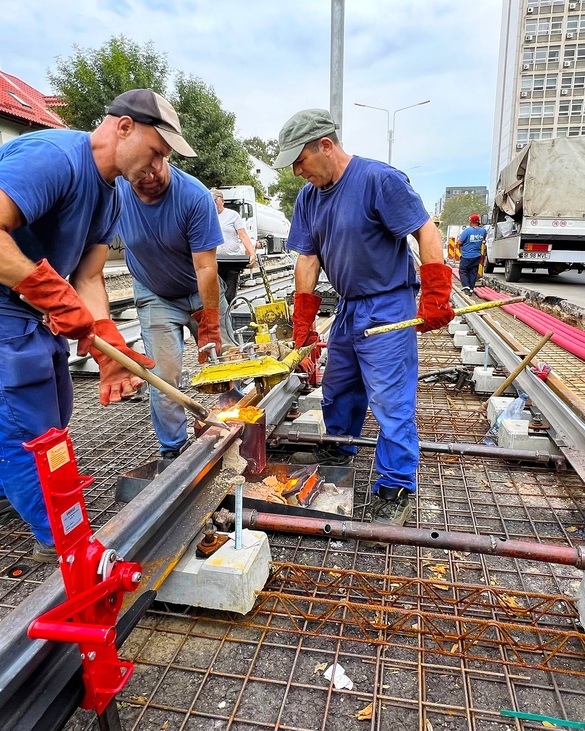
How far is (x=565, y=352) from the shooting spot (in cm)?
536

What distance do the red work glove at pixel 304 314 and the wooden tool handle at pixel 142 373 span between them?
102cm

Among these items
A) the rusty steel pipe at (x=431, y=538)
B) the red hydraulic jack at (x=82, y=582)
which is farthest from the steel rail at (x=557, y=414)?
the red hydraulic jack at (x=82, y=582)

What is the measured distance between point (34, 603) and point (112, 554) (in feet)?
0.95

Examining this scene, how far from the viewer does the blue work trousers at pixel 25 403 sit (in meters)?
2.11

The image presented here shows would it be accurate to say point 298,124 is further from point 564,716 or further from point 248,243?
point 248,243

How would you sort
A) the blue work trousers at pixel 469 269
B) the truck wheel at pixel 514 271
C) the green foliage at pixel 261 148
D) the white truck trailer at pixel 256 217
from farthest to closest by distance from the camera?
the green foliage at pixel 261 148, the white truck trailer at pixel 256 217, the truck wheel at pixel 514 271, the blue work trousers at pixel 469 269

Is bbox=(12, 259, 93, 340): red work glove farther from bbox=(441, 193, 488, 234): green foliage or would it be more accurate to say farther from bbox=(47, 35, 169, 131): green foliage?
bbox=(441, 193, 488, 234): green foliage

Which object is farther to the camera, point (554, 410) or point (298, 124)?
point (554, 410)

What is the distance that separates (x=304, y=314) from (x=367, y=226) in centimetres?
80

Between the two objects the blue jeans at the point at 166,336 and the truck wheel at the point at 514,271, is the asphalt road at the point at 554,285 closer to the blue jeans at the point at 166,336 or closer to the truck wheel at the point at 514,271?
the truck wheel at the point at 514,271

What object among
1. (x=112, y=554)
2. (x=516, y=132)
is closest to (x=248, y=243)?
(x=112, y=554)

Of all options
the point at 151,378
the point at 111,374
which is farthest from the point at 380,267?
the point at 111,374

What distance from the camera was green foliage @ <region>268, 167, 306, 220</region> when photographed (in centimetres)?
4753

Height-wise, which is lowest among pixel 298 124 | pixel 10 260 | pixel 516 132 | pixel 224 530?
pixel 224 530
